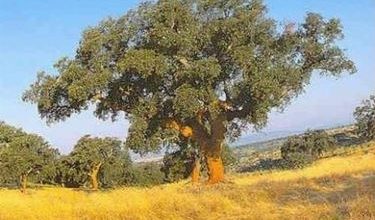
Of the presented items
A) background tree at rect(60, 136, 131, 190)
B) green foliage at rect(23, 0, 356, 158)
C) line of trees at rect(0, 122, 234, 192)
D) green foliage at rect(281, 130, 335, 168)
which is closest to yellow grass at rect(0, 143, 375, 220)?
green foliage at rect(23, 0, 356, 158)

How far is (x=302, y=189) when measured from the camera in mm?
18672

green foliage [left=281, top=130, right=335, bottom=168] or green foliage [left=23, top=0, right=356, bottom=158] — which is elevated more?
green foliage [left=23, top=0, right=356, bottom=158]

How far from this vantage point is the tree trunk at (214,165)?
28266 millimetres

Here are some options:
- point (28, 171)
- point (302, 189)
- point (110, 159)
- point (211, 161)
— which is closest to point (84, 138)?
point (110, 159)

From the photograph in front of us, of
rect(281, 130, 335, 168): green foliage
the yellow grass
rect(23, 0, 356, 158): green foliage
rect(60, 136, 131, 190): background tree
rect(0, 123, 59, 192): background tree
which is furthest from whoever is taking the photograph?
rect(281, 130, 335, 168): green foliage

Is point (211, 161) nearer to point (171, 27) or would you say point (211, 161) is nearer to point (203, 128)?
point (203, 128)

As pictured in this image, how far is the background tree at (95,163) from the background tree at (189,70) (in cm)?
3749

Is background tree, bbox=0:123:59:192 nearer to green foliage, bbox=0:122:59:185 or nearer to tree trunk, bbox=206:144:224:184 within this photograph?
green foliage, bbox=0:122:59:185

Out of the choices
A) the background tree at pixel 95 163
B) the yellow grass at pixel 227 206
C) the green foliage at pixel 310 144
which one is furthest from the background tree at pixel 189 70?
the green foliage at pixel 310 144

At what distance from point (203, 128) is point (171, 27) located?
218 inches

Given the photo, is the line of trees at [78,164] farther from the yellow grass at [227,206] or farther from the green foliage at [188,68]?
the yellow grass at [227,206]

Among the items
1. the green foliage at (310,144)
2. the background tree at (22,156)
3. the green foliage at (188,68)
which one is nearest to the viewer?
the green foliage at (188,68)

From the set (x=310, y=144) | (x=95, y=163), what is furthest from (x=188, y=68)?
(x=310, y=144)

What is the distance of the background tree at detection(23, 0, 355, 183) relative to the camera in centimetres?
2522
